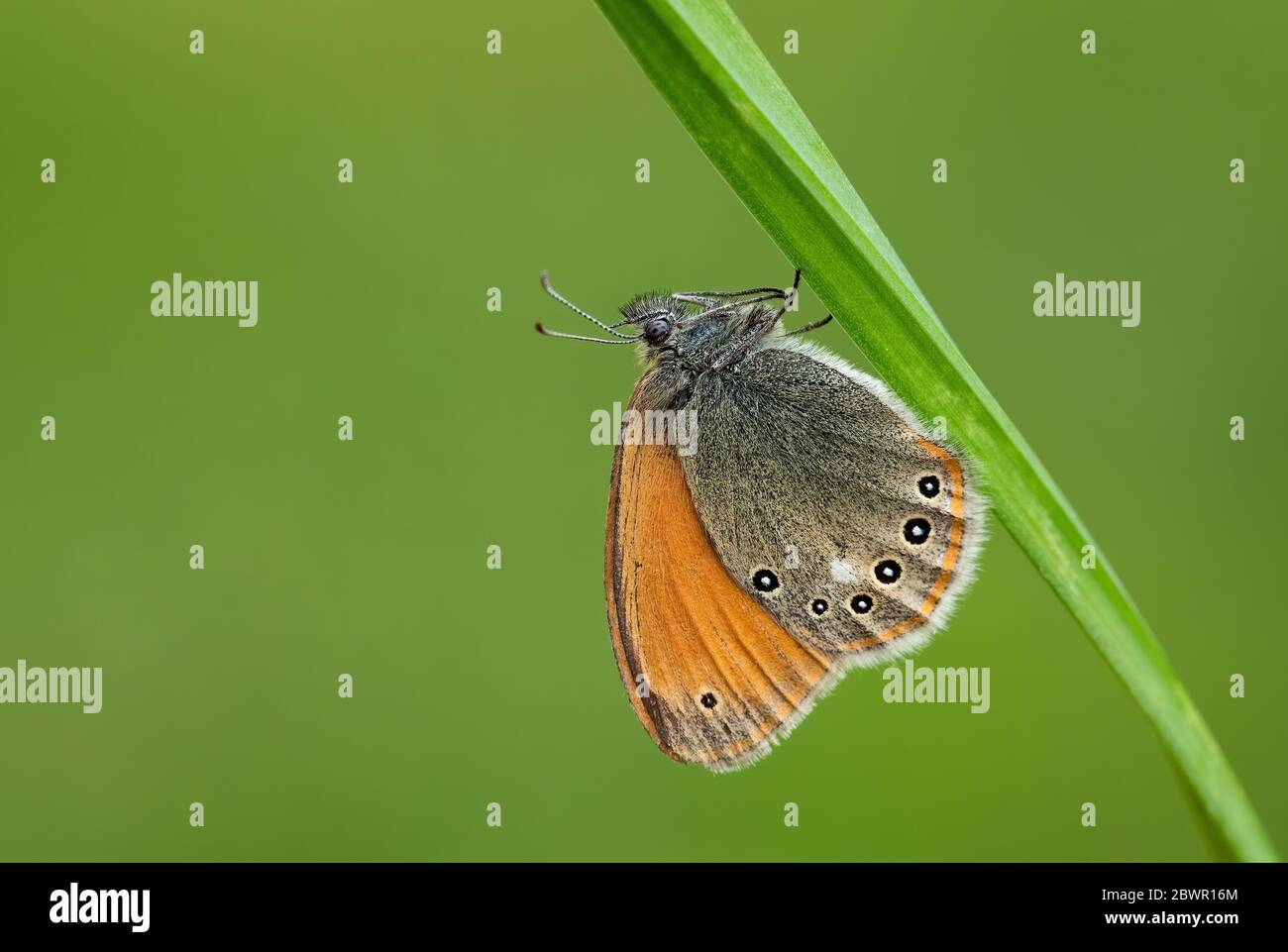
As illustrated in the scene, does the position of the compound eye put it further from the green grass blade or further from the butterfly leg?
the green grass blade

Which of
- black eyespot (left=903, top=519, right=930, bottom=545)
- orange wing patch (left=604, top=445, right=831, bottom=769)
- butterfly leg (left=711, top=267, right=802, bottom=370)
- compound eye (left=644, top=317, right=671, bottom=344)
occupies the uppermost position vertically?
compound eye (left=644, top=317, right=671, bottom=344)

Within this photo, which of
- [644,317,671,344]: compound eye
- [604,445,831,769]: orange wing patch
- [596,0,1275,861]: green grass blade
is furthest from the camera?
[644,317,671,344]: compound eye

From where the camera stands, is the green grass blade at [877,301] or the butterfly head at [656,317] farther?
the butterfly head at [656,317]

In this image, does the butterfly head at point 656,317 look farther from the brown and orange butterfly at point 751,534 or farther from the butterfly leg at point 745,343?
the butterfly leg at point 745,343

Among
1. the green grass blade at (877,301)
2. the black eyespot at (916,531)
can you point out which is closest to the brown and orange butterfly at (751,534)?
the black eyespot at (916,531)

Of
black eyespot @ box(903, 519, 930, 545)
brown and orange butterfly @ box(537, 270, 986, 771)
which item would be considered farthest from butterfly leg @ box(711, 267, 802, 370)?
black eyespot @ box(903, 519, 930, 545)

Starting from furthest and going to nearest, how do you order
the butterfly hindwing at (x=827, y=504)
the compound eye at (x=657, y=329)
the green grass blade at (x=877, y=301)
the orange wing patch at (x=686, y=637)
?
the compound eye at (x=657, y=329), the orange wing patch at (x=686, y=637), the butterfly hindwing at (x=827, y=504), the green grass blade at (x=877, y=301)

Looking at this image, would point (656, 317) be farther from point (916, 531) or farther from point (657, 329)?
point (916, 531)

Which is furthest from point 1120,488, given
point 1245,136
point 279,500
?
point 279,500
